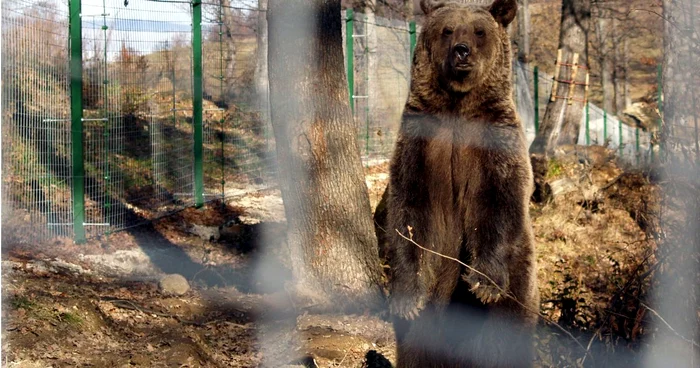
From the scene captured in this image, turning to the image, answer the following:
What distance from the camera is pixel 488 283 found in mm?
3852


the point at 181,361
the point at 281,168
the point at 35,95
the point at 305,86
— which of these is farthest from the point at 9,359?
the point at 35,95

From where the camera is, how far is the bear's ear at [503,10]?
13.2 feet

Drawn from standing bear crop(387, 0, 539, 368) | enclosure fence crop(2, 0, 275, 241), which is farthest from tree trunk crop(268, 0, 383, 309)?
enclosure fence crop(2, 0, 275, 241)

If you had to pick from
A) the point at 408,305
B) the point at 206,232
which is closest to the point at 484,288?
the point at 408,305

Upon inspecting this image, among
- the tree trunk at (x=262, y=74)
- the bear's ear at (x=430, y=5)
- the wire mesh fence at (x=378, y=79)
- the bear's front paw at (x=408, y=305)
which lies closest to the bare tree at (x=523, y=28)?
the wire mesh fence at (x=378, y=79)

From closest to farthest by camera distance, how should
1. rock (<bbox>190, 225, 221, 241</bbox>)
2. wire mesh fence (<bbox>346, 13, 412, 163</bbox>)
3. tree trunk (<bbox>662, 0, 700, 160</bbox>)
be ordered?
1. tree trunk (<bbox>662, 0, 700, 160</bbox>)
2. rock (<bbox>190, 225, 221, 241</bbox>)
3. wire mesh fence (<bbox>346, 13, 412, 163</bbox>)

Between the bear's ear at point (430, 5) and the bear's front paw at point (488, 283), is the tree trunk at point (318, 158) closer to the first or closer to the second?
the bear's ear at point (430, 5)

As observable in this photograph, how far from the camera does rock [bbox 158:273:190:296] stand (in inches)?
260

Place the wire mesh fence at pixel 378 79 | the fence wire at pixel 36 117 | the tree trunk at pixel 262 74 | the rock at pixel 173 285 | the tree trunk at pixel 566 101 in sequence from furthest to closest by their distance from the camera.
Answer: the tree trunk at pixel 566 101 < the wire mesh fence at pixel 378 79 < the tree trunk at pixel 262 74 < the fence wire at pixel 36 117 < the rock at pixel 173 285

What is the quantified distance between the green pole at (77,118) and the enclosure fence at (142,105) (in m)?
0.01

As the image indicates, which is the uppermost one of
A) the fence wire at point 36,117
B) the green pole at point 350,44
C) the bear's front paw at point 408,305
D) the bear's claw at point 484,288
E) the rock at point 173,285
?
the green pole at point 350,44

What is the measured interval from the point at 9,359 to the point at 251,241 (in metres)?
4.64

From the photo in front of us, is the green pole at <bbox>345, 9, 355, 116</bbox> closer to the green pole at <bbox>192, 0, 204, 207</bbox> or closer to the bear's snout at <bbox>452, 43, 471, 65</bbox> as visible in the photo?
the green pole at <bbox>192, 0, 204, 207</bbox>

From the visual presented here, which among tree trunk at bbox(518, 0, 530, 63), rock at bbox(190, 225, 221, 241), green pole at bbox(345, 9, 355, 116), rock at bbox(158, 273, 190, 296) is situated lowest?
rock at bbox(158, 273, 190, 296)
